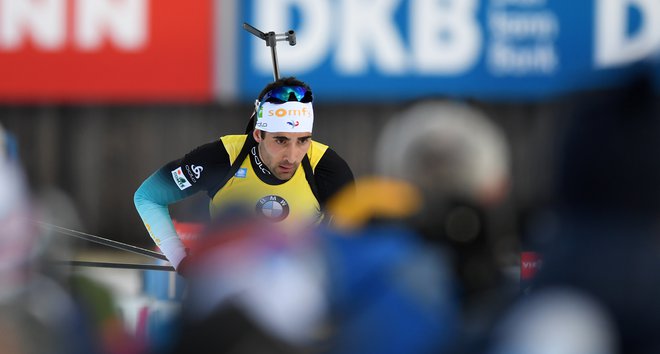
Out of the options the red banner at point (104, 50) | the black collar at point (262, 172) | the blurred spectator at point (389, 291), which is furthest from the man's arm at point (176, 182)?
the red banner at point (104, 50)

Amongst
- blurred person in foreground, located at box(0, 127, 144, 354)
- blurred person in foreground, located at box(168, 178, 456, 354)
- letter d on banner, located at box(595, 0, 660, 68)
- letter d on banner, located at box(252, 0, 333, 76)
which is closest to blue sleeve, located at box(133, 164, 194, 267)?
blurred person in foreground, located at box(0, 127, 144, 354)

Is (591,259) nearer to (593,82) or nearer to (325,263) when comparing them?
(593,82)

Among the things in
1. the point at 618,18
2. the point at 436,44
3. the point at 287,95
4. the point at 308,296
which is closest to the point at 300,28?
the point at 436,44

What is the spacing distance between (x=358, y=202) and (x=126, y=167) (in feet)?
24.9

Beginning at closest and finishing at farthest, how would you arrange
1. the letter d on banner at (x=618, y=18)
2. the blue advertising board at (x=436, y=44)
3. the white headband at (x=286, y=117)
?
1. the white headband at (x=286, y=117)
2. the letter d on banner at (x=618, y=18)
3. the blue advertising board at (x=436, y=44)

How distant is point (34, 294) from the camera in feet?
4.90

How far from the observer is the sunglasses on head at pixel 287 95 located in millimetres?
3764

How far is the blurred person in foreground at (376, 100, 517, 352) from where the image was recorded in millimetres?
1532

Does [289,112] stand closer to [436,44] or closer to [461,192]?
[461,192]

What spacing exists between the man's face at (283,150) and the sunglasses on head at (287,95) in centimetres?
14

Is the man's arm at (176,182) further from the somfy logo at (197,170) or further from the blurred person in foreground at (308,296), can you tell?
the blurred person in foreground at (308,296)

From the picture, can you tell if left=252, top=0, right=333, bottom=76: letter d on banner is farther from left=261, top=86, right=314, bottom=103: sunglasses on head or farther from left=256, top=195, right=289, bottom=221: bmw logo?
left=256, top=195, right=289, bottom=221: bmw logo

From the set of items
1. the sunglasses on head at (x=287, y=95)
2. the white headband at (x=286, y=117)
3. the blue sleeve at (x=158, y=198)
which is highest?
the sunglasses on head at (x=287, y=95)

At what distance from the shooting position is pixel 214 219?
156 cm
